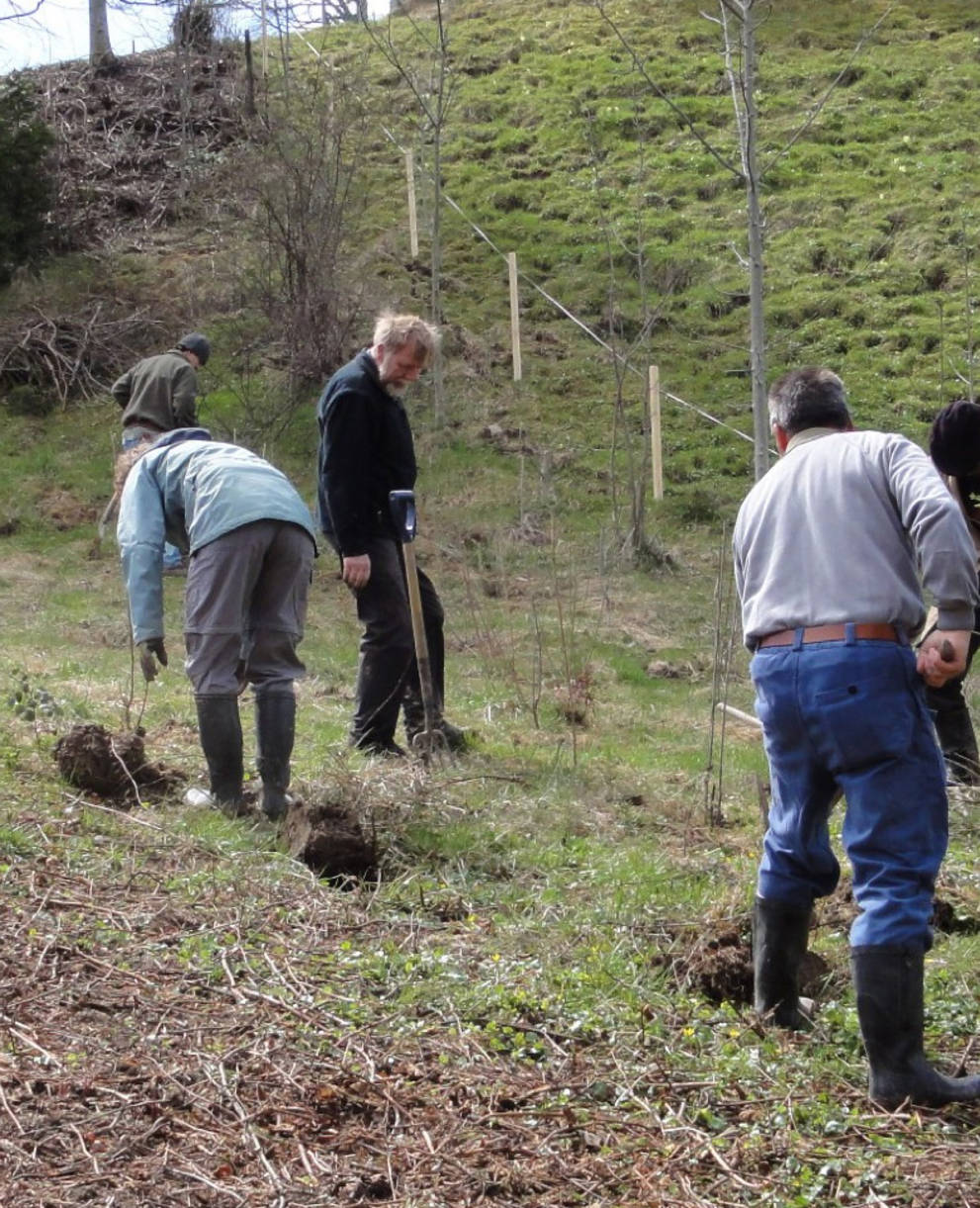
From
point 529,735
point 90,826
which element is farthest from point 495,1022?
point 529,735

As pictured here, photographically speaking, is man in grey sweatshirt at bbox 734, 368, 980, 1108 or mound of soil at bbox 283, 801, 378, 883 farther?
mound of soil at bbox 283, 801, 378, 883

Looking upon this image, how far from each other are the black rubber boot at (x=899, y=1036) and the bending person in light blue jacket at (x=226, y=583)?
9.38 ft

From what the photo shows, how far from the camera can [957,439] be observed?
6.51 meters

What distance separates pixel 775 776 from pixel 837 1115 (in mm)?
843

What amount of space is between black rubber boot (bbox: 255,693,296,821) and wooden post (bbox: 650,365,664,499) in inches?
412

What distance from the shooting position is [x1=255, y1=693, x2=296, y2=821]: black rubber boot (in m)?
5.93

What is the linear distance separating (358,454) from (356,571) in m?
0.53

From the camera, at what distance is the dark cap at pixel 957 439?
6.46 meters

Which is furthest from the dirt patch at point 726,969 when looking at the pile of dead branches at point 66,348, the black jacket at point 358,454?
the pile of dead branches at point 66,348

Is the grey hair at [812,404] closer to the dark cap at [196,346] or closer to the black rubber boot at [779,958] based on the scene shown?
the black rubber boot at [779,958]

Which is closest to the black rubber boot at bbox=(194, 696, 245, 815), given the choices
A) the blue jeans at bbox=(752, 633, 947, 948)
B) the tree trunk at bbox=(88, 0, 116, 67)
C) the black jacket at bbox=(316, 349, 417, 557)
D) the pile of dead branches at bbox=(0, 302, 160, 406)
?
the black jacket at bbox=(316, 349, 417, 557)

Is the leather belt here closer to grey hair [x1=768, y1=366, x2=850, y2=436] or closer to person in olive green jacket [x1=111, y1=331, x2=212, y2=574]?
grey hair [x1=768, y1=366, x2=850, y2=436]

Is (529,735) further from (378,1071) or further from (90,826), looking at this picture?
(378,1071)

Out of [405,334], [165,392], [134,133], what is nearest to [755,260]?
[405,334]
